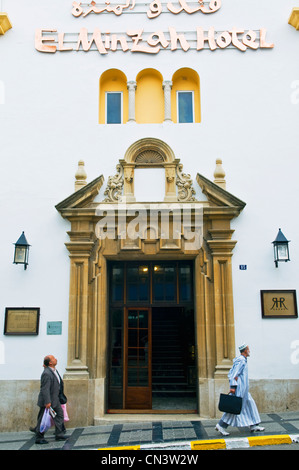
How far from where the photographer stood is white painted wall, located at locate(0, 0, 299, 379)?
922 cm

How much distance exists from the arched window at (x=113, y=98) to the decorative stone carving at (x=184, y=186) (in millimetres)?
A: 1984

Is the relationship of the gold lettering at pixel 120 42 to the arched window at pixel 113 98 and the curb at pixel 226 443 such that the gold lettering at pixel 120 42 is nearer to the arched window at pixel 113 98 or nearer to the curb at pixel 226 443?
the arched window at pixel 113 98

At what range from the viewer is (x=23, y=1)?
1057 centimetres

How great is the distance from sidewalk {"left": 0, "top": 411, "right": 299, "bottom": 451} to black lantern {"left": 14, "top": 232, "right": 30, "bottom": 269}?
3.49 m

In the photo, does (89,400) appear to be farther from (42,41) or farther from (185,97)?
(42,41)

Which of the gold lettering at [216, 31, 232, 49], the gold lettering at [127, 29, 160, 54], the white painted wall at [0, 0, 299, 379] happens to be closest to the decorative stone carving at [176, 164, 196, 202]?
the white painted wall at [0, 0, 299, 379]

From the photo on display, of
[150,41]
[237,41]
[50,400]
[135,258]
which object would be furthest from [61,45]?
[50,400]

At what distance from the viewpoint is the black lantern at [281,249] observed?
912cm

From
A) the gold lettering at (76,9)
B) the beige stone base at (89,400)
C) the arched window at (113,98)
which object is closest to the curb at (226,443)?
the beige stone base at (89,400)

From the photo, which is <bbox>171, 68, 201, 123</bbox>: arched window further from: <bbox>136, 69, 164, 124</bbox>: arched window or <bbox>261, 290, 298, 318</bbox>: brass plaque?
<bbox>261, 290, 298, 318</bbox>: brass plaque

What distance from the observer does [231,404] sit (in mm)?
7234

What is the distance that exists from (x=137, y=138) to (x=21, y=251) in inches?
144

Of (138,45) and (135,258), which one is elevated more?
(138,45)
